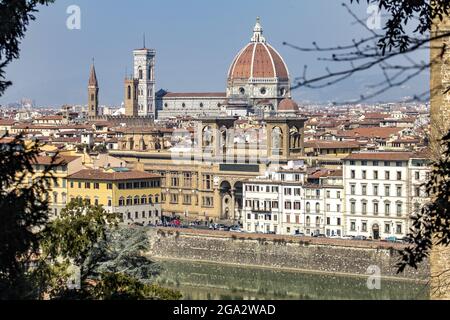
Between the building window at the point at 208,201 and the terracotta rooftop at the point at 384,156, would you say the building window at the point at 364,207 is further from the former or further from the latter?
the building window at the point at 208,201

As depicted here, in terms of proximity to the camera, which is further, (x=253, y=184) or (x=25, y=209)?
(x=253, y=184)

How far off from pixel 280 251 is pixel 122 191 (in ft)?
23.4

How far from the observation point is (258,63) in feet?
332

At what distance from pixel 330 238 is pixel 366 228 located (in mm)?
1781

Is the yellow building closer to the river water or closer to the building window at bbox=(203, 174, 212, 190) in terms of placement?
the building window at bbox=(203, 174, 212, 190)

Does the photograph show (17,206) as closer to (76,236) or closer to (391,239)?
(76,236)

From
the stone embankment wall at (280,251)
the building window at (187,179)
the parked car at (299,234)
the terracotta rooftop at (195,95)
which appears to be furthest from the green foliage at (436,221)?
the terracotta rooftop at (195,95)

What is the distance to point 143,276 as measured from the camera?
1645cm

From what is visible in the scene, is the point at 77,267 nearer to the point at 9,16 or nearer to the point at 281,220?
the point at 9,16

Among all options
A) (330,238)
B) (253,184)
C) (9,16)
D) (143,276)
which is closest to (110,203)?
(253,184)

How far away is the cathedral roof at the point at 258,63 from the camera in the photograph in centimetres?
10038

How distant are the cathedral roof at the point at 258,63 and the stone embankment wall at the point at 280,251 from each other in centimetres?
6135

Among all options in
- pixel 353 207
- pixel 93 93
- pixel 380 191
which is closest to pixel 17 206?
pixel 380 191

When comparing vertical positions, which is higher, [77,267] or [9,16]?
[9,16]
